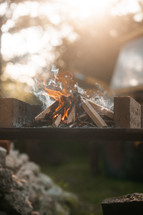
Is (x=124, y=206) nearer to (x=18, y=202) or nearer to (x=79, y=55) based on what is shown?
(x=18, y=202)

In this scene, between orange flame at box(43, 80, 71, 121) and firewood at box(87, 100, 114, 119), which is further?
orange flame at box(43, 80, 71, 121)

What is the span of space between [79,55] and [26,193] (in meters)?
6.08

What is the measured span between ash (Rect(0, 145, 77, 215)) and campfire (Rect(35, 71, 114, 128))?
0.70 meters

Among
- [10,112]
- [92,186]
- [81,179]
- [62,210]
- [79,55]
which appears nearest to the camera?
[10,112]

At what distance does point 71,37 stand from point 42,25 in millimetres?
1979

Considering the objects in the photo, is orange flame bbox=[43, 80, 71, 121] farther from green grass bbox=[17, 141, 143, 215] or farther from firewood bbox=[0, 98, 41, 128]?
green grass bbox=[17, 141, 143, 215]

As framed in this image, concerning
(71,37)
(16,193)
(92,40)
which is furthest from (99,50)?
(16,193)

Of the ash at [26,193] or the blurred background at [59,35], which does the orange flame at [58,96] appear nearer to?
the blurred background at [59,35]

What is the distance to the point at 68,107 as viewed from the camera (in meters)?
3.13

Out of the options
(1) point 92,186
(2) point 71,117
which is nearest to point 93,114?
(2) point 71,117

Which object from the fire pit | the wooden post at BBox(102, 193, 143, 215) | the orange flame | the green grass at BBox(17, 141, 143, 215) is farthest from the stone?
the green grass at BBox(17, 141, 143, 215)

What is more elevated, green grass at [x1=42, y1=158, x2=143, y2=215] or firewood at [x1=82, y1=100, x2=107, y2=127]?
firewood at [x1=82, y1=100, x2=107, y2=127]

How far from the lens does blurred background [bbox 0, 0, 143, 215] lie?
15.5ft

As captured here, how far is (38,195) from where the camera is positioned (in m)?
4.21
